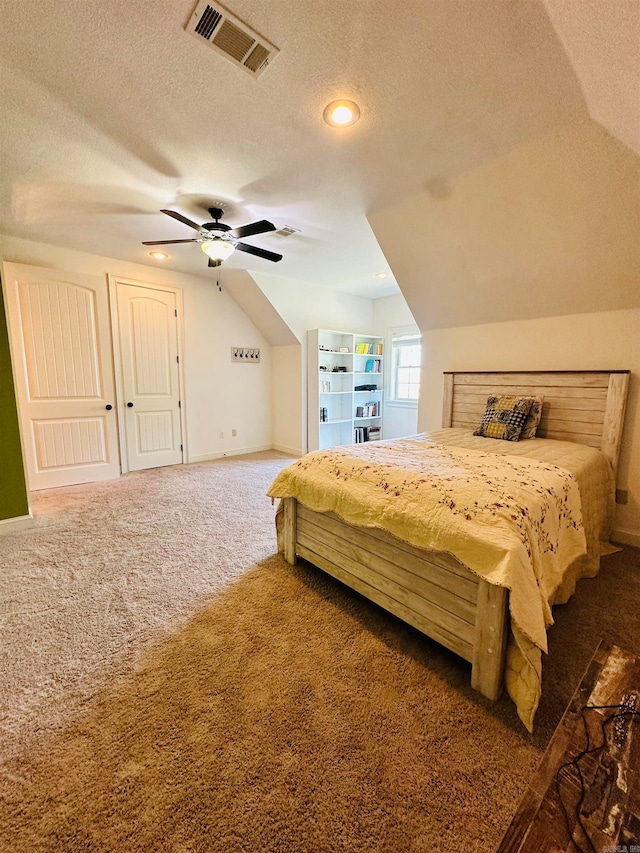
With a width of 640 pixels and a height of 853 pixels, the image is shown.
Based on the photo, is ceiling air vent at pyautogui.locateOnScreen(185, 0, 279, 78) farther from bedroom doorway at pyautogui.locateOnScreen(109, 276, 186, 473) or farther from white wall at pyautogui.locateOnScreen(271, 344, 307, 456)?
white wall at pyautogui.locateOnScreen(271, 344, 307, 456)

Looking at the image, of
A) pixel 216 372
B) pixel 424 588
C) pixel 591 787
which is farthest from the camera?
pixel 216 372

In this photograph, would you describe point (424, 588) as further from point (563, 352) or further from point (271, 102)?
point (563, 352)

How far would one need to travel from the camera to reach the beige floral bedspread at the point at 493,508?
1.24 meters

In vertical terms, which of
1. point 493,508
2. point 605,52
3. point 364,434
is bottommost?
point 364,434

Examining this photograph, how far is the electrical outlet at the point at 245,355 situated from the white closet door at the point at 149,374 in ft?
2.87

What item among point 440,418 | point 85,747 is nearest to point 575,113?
point 440,418

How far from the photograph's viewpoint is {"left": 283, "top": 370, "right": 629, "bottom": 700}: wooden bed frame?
131cm

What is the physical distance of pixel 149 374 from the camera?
4.42m

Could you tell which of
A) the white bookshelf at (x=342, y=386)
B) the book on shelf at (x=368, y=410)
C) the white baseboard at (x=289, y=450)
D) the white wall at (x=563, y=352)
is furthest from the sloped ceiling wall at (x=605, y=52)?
the white baseboard at (x=289, y=450)

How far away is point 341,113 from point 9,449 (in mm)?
3303

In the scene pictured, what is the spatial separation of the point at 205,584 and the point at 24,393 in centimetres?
305

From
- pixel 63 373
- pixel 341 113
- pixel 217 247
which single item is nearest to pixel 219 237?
pixel 217 247

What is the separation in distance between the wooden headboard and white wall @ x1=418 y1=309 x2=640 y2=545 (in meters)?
0.11

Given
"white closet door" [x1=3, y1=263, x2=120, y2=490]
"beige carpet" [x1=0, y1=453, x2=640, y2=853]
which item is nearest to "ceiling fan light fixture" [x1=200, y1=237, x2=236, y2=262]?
"white closet door" [x1=3, y1=263, x2=120, y2=490]
